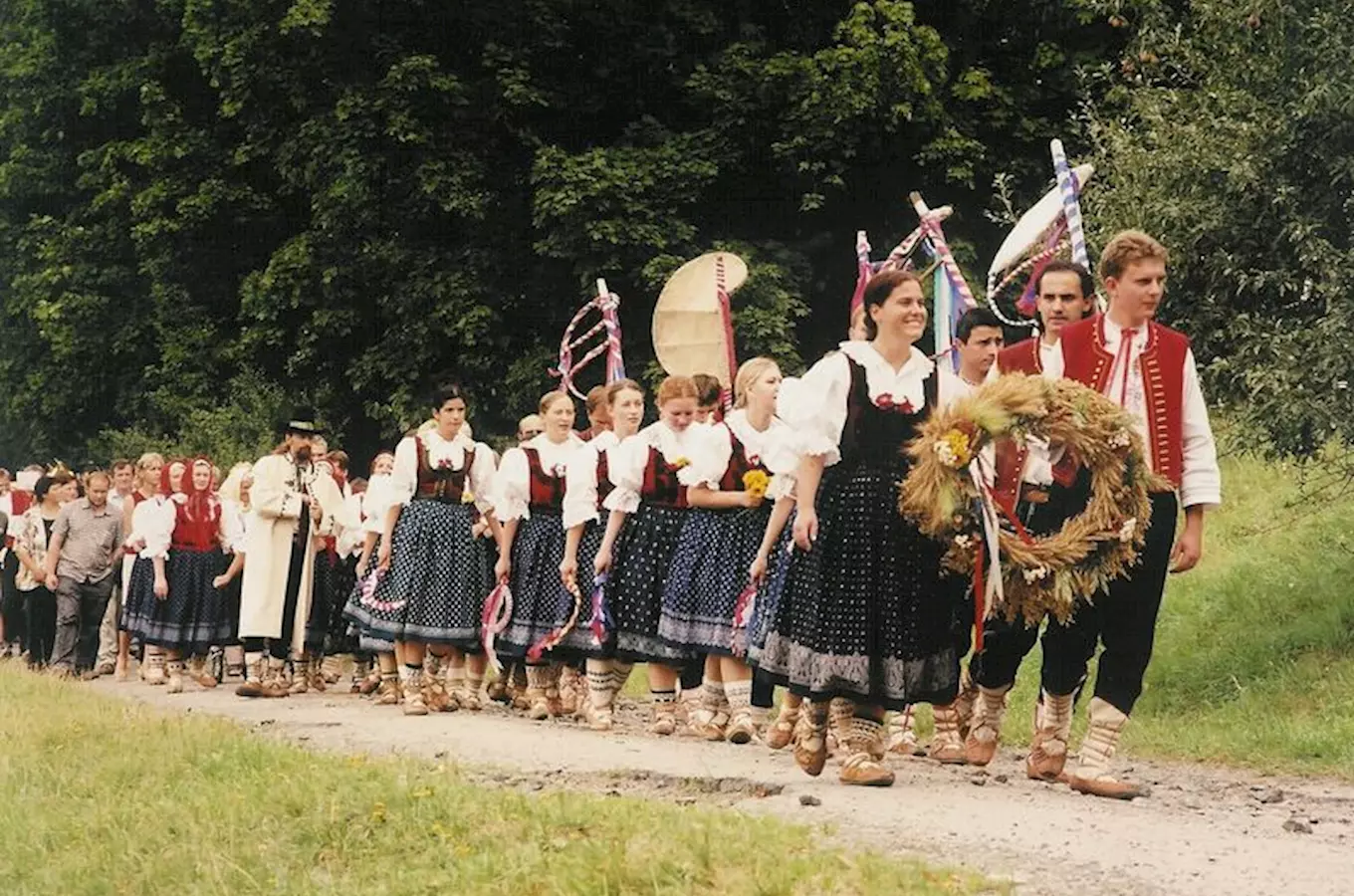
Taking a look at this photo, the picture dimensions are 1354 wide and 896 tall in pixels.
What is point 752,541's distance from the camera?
12602 millimetres

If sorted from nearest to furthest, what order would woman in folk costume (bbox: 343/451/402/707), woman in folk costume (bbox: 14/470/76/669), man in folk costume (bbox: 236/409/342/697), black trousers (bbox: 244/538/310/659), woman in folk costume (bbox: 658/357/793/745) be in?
woman in folk costume (bbox: 658/357/793/745) → woman in folk costume (bbox: 343/451/402/707) → man in folk costume (bbox: 236/409/342/697) → black trousers (bbox: 244/538/310/659) → woman in folk costume (bbox: 14/470/76/669)

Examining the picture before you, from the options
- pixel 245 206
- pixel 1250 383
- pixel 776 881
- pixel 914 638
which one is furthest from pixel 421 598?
pixel 245 206

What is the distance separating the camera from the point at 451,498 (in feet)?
49.8

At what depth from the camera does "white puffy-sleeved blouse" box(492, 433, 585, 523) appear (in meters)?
14.5

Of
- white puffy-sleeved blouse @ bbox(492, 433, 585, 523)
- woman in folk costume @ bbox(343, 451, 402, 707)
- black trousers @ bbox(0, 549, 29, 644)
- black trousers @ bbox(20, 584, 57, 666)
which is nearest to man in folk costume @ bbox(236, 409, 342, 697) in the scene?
woman in folk costume @ bbox(343, 451, 402, 707)

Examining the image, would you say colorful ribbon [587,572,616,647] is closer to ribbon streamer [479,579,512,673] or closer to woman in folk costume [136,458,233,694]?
ribbon streamer [479,579,512,673]

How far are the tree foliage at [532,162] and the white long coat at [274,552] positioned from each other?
6384mm

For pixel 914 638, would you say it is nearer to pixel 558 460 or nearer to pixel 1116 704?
pixel 1116 704

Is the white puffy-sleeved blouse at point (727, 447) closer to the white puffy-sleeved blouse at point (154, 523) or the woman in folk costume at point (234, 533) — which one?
the woman in folk costume at point (234, 533)

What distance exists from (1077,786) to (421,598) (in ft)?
23.0

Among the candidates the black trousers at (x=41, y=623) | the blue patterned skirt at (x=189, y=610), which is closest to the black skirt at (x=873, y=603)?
the blue patterned skirt at (x=189, y=610)

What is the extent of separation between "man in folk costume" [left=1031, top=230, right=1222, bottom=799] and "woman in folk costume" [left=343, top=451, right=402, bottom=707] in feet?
22.9

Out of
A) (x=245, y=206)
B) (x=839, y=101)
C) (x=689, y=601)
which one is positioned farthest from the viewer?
(x=245, y=206)

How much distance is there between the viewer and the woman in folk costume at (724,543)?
12.4 m
